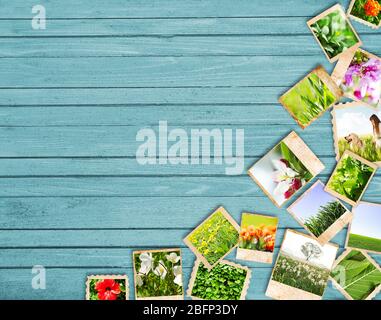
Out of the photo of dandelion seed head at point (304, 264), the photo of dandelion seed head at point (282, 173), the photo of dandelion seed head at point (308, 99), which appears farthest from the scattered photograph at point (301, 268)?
the photo of dandelion seed head at point (308, 99)

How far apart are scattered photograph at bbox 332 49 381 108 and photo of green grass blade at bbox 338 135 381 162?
0.09 metres

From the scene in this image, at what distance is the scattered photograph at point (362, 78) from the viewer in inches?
57.4

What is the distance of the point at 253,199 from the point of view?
4.83ft

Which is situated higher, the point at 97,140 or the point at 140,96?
the point at 140,96

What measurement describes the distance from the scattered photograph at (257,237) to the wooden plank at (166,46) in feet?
1.46

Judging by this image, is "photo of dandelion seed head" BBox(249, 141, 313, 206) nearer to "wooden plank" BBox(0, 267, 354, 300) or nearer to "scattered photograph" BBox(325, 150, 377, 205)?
"scattered photograph" BBox(325, 150, 377, 205)

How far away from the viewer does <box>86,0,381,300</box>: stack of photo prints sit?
1.46 metres

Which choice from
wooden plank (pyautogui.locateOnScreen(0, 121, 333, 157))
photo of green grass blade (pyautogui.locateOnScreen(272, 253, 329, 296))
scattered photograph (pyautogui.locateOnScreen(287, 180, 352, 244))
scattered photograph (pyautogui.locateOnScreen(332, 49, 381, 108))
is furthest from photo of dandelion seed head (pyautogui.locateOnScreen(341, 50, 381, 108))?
photo of green grass blade (pyautogui.locateOnScreen(272, 253, 329, 296))

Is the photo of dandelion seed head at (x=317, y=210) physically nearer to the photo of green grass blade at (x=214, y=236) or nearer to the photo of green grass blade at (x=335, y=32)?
the photo of green grass blade at (x=214, y=236)

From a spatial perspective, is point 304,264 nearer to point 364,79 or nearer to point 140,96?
point 364,79

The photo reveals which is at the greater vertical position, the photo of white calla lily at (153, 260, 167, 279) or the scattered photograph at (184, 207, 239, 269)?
the scattered photograph at (184, 207, 239, 269)

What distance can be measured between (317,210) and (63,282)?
71 centimetres

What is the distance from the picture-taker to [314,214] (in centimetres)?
146

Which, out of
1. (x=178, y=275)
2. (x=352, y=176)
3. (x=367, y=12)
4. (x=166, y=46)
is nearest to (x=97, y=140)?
(x=166, y=46)
